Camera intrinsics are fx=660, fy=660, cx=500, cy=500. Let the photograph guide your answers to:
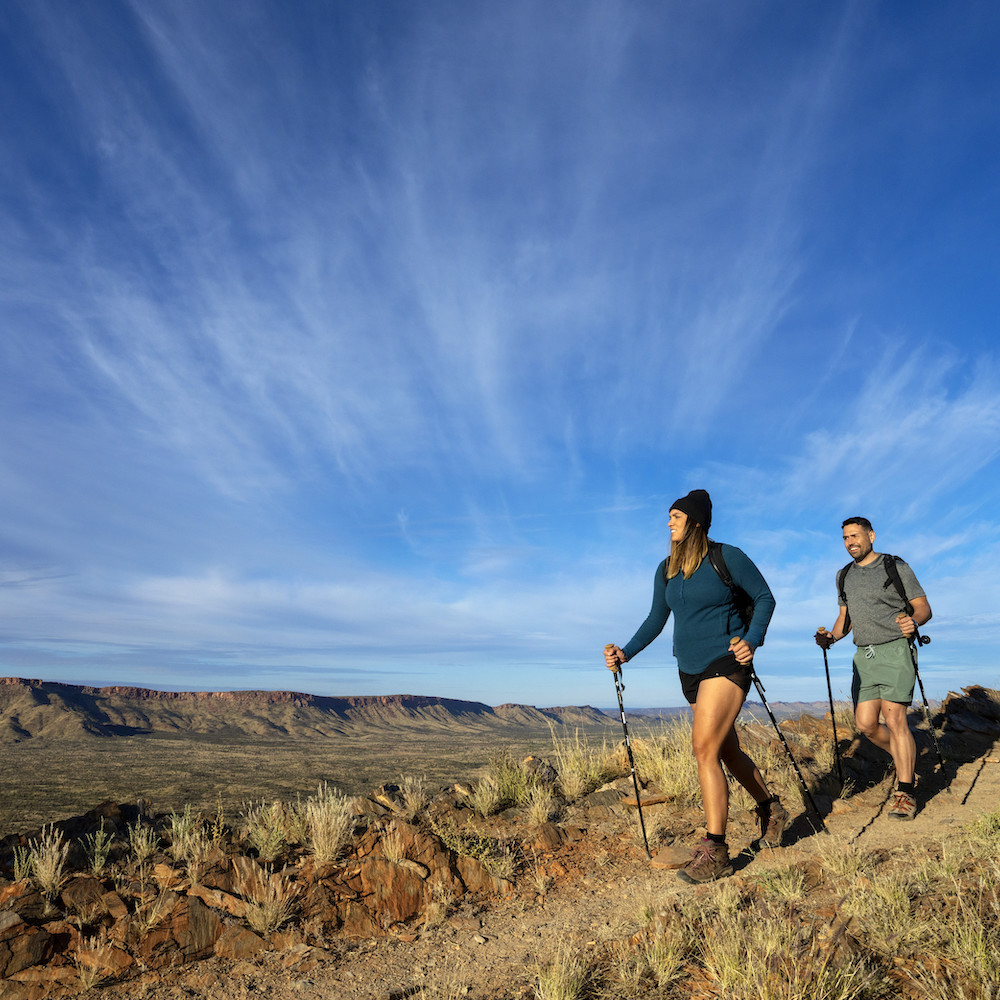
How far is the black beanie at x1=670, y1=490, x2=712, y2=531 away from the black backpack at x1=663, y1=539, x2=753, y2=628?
0.51ft

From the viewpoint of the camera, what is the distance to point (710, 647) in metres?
4.39

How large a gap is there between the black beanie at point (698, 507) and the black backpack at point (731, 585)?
0.15 meters

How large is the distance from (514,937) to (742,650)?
2.20 meters

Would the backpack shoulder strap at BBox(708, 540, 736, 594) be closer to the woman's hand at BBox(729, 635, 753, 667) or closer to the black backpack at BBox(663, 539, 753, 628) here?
the black backpack at BBox(663, 539, 753, 628)

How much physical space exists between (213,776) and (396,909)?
31040mm

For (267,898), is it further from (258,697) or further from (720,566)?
(258,697)

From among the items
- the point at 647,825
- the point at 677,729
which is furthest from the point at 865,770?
the point at 647,825

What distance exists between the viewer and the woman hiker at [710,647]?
14.1ft

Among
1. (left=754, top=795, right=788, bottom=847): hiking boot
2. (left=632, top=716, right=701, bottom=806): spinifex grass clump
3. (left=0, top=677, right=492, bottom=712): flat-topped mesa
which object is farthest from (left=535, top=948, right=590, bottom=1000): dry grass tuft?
(left=0, top=677, right=492, bottom=712): flat-topped mesa

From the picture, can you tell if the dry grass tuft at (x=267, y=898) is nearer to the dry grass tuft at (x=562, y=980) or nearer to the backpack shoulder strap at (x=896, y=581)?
the dry grass tuft at (x=562, y=980)

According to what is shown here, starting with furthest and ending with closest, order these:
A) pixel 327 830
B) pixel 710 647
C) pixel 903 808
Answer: pixel 903 808
pixel 327 830
pixel 710 647

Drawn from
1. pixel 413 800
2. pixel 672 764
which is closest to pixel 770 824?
pixel 672 764

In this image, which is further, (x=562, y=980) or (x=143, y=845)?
(x=143, y=845)

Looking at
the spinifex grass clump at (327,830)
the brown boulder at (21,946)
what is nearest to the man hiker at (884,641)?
the spinifex grass clump at (327,830)
